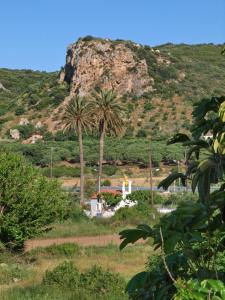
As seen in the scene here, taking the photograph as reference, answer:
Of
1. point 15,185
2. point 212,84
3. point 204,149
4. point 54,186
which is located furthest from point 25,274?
point 212,84

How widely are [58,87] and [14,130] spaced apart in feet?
52.8

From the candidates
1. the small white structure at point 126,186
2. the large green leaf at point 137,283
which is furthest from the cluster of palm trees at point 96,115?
the large green leaf at point 137,283

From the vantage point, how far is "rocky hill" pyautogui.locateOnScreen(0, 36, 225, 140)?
92562 millimetres

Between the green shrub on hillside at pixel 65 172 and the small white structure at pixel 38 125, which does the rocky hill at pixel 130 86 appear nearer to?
the small white structure at pixel 38 125

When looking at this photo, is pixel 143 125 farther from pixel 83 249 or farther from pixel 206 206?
pixel 206 206

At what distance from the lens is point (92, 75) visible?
96.6m

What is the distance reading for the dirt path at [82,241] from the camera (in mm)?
33562

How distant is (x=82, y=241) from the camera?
3566cm

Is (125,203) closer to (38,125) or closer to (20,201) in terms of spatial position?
(20,201)

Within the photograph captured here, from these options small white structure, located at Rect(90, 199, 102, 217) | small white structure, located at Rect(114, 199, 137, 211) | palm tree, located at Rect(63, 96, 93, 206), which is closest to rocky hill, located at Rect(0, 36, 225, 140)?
palm tree, located at Rect(63, 96, 93, 206)

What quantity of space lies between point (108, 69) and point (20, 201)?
71100 mm

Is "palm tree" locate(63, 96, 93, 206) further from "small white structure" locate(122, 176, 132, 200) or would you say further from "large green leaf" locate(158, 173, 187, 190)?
"large green leaf" locate(158, 173, 187, 190)

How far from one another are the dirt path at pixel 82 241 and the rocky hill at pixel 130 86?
4910cm

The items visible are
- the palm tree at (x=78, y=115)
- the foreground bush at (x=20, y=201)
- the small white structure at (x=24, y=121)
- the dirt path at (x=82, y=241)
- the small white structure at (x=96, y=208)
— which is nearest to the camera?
the foreground bush at (x=20, y=201)
